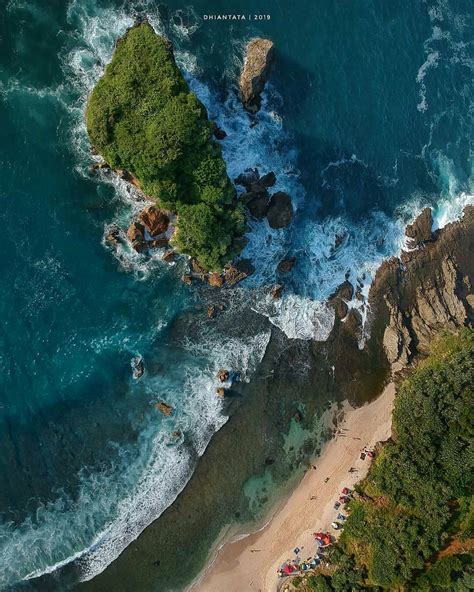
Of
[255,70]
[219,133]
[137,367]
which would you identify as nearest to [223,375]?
[137,367]

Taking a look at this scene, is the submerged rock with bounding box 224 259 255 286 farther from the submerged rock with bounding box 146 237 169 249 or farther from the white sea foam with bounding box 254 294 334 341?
the submerged rock with bounding box 146 237 169 249

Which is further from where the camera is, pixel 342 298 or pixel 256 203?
pixel 342 298

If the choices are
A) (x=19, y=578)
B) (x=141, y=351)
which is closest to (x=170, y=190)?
(x=141, y=351)

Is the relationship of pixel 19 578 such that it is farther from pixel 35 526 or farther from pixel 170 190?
pixel 170 190

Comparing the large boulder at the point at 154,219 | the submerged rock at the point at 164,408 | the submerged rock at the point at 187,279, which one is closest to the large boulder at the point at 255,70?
the large boulder at the point at 154,219

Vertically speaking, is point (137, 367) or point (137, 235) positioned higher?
point (137, 235)

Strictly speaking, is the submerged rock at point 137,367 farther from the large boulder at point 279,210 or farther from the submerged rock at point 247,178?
the submerged rock at point 247,178

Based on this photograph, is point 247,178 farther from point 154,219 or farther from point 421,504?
point 421,504
